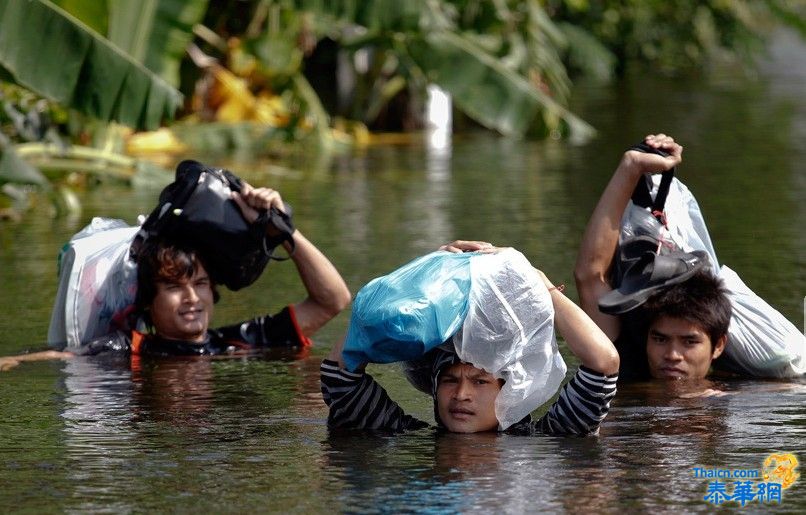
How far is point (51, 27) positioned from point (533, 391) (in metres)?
4.66

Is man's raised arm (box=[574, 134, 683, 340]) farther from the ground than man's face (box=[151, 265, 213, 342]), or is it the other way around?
man's raised arm (box=[574, 134, 683, 340])

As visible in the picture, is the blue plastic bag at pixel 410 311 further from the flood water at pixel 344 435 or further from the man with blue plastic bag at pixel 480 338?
the flood water at pixel 344 435

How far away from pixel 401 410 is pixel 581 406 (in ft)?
2.46

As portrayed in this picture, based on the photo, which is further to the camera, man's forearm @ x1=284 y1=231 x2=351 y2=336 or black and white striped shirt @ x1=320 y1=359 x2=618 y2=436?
man's forearm @ x1=284 y1=231 x2=351 y2=336

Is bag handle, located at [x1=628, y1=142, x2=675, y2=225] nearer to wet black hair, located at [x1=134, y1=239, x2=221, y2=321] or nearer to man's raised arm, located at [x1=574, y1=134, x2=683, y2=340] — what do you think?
man's raised arm, located at [x1=574, y1=134, x2=683, y2=340]

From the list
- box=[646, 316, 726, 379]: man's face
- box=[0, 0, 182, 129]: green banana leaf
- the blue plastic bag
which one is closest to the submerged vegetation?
box=[0, 0, 182, 129]: green banana leaf

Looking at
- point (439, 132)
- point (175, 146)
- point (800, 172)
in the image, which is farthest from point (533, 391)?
point (439, 132)

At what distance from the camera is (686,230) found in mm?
7645

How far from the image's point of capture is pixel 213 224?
7820 mm

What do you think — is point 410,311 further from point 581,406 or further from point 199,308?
point 199,308

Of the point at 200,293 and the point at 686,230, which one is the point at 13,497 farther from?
the point at 686,230

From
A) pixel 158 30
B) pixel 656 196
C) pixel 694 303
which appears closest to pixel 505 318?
pixel 694 303

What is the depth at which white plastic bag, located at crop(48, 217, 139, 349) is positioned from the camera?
26.9ft

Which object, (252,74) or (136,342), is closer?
(136,342)
